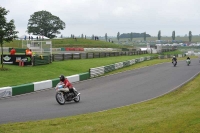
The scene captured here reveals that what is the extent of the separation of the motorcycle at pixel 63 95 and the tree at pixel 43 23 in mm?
97382

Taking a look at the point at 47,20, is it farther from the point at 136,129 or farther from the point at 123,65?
the point at 136,129

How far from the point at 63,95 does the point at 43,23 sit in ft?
323

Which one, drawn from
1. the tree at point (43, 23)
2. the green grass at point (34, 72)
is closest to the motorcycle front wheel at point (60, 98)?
the green grass at point (34, 72)

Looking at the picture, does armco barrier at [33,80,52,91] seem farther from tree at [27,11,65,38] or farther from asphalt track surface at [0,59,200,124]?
tree at [27,11,65,38]

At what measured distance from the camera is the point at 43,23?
11450cm

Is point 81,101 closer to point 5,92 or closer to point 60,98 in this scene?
point 60,98

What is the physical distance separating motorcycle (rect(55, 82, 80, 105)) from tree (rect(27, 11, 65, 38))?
97382 mm

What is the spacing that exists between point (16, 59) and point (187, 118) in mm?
27553

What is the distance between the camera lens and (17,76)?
97.2 feet

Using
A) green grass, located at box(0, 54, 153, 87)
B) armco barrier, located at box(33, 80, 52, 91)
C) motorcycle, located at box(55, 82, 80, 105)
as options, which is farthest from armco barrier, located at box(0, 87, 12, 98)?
motorcycle, located at box(55, 82, 80, 105)

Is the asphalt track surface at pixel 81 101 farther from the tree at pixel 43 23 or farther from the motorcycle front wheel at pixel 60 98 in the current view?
the tree at pixel 43 23

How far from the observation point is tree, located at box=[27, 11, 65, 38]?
114 metres

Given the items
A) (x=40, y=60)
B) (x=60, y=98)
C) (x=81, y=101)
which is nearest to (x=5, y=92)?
(x=60, y=98)

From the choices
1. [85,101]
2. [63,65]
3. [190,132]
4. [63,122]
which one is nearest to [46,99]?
[85,101]
